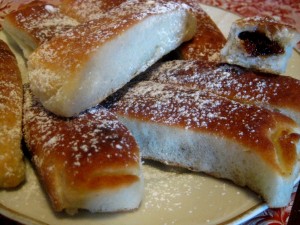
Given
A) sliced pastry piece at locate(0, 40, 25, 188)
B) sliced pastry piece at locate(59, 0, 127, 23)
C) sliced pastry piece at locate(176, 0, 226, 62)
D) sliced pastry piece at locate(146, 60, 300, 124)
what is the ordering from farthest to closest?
sliced pastry piece at locate(59, 0, 127, 23), sliced pastry piece at locate(176, 0, 226, 62), sliced pastry piece at locate(146, 60, 300, 124), sliced pastry piece at locate(0, 40, 25, 188)

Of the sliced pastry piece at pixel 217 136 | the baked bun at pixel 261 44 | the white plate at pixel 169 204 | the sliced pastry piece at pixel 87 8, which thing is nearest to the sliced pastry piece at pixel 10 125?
the white plate at pixel 169 204

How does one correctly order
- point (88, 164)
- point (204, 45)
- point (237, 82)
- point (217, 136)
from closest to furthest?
1. point (88, 164)
2. point (217, 136)
3. point (237, 82)
4. point (204, 45)

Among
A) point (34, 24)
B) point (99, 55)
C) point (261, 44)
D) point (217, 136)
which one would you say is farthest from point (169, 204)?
point (34, 24)

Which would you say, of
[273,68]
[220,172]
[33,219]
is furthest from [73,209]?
[273,68]

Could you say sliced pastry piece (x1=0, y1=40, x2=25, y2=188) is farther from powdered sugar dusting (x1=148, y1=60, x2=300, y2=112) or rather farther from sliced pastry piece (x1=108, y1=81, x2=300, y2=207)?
powdered sugar dusting (x1=148, y1=60, x2=300, y2=112)

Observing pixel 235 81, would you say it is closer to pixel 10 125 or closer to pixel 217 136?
pixel 217 136

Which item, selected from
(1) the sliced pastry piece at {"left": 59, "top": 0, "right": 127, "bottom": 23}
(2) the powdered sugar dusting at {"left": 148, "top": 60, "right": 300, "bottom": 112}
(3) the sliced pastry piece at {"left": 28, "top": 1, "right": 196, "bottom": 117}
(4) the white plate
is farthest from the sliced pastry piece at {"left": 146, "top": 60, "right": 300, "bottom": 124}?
(1) the sliced pastry piece at {"left": 59, "top": 0, "right": 127, "bottom": 23}
